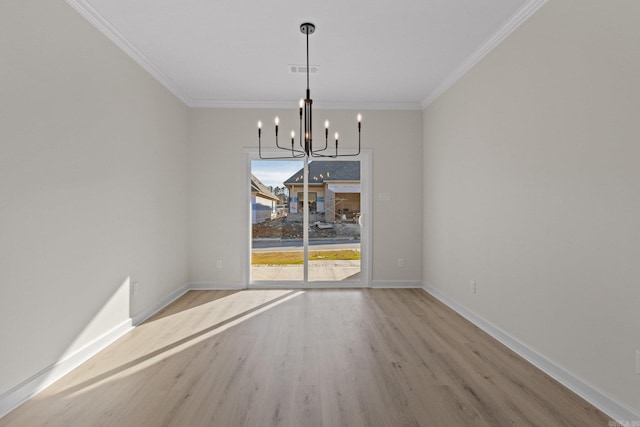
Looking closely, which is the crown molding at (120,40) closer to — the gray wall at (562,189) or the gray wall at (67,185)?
the gray wall at (67,185)

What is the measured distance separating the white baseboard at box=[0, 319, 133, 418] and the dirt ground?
238 centimetres

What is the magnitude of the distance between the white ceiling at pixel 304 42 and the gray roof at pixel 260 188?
4.15ft

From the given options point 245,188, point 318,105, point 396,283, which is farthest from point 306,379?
point 318,105

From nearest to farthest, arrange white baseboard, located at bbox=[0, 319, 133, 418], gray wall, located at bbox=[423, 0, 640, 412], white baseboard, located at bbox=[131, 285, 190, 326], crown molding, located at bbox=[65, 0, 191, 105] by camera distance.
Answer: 1. gray wall, located at bbox=[423, 0, 640, 412]
2. white baseboard, located at bbox=[0, 319, 133, 418]
3. crown molding, located at bbox=[65, 0, 191, 105]
4. white baseboard, located at bbox=[131, 285, 190, 326]

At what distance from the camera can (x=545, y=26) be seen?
244cm

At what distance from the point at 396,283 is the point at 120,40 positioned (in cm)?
444

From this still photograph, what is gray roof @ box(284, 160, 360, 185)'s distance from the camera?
5047 mm

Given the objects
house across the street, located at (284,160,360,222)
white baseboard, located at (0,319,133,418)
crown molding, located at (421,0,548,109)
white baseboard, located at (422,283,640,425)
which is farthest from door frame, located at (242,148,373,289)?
white baseboard, located at (0,319,133,418)

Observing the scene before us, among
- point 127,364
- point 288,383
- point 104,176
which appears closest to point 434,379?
point 288,383

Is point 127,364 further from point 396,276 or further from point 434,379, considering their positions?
point 396,276

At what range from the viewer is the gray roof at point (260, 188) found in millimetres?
4996

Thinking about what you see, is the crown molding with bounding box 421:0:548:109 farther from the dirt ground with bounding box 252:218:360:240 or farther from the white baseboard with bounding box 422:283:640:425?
the white baseboard with bounding box 422:283:640:425

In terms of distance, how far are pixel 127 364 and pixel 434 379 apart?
91.9 inches

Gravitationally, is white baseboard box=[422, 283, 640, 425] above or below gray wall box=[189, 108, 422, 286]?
below
